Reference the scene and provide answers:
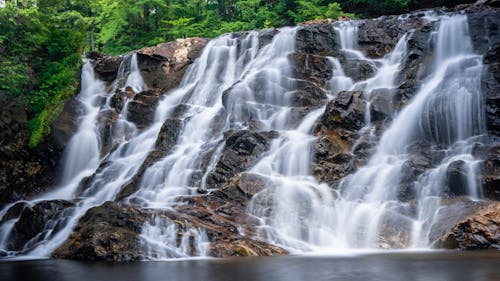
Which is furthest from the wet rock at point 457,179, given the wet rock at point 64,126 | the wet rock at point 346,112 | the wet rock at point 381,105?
the wet rock at point 64,126

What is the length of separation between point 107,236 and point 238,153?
5.31 metres

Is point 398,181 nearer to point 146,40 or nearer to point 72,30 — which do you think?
point 72,30

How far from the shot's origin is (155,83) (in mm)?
22625

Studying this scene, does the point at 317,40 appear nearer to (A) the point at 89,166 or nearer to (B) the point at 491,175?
(B) the point at 491,175

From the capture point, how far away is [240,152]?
579 inches

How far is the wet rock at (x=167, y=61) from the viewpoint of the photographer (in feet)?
73.9

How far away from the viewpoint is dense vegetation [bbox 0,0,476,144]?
17578mm

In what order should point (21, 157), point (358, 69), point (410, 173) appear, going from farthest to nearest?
point (358, 69) < point (21, 157) < point (410, 173)

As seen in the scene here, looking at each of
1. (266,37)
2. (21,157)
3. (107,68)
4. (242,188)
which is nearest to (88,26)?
(107,68)

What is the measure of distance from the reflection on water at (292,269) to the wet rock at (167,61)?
13.6 meters

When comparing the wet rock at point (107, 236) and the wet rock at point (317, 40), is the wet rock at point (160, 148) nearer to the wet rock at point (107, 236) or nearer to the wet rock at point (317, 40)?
the wet rock at point (107, 236)

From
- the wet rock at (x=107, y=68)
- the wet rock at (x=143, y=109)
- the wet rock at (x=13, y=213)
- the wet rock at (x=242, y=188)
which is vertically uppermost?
the wet rock at (x=107, y=68)

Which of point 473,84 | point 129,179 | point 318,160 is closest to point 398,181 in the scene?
point 318,160

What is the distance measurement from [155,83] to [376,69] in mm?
10343
